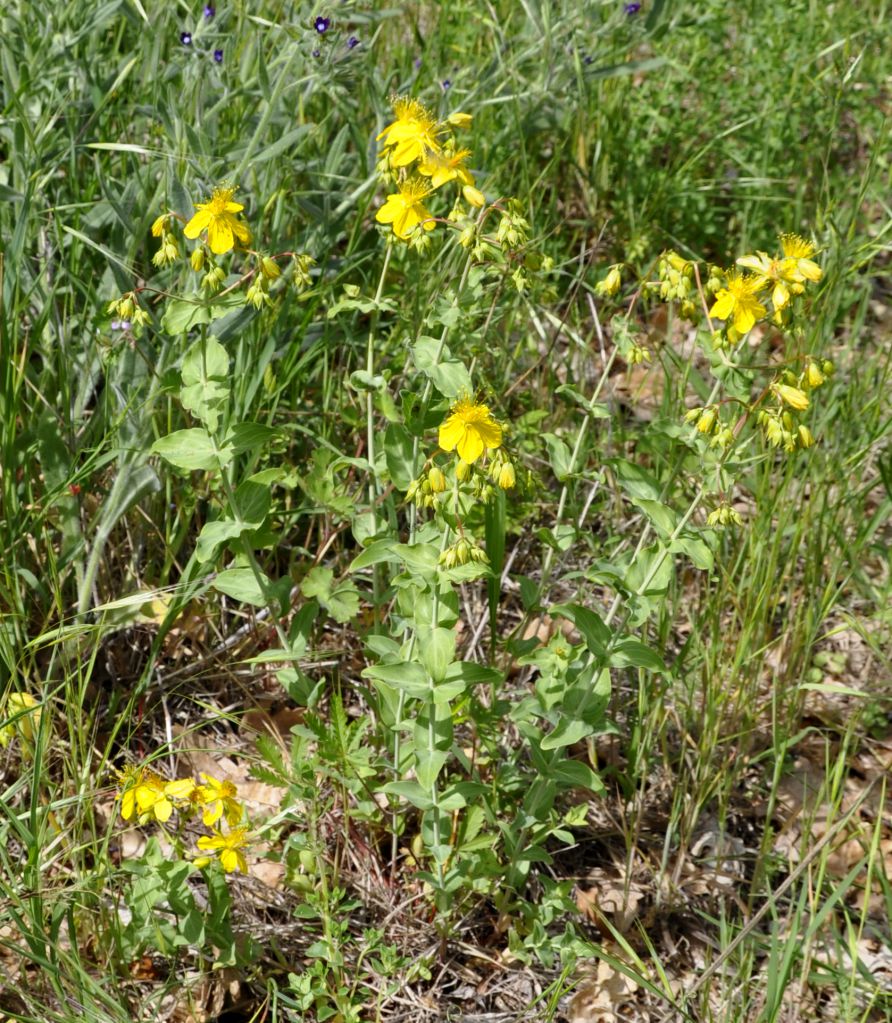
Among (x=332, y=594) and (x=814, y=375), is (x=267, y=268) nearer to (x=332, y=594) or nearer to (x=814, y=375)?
(x=332, y=594)

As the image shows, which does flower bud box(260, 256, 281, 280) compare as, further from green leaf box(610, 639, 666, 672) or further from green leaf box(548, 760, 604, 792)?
green leaf box(548, 760, 604, 792)

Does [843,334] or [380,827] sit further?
[843,334]

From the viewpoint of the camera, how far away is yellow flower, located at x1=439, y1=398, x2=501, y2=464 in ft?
6.24

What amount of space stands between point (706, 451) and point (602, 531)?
111cm

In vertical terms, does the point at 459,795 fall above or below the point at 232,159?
below

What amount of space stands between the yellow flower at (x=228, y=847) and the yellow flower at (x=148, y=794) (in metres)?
0.10

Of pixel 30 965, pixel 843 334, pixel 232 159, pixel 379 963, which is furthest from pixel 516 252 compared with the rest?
pixel 843 334

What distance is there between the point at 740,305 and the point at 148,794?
1.40 meters

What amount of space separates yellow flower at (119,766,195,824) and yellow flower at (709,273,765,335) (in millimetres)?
1310

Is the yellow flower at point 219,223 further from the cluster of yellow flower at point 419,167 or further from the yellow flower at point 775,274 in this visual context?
the yellow flower at point 775,274

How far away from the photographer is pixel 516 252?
2.17 m

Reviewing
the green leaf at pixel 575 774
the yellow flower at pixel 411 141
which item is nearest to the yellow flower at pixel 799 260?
the yellow flower at pixel 411 141

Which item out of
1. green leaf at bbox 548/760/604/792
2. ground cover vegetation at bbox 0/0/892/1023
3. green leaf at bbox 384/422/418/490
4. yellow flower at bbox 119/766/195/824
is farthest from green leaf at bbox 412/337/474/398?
yellow flower at bbox 119/766/195/824

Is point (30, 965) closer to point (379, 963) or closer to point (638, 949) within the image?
point (379, 963)
